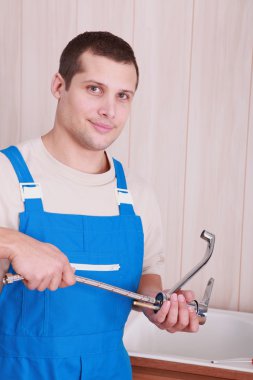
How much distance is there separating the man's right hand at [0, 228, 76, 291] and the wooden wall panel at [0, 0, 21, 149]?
3.47 feet

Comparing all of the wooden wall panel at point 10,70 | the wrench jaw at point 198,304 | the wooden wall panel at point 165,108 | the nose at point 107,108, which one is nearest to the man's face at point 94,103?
the nose at point 107,108

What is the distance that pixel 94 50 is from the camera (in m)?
1.19

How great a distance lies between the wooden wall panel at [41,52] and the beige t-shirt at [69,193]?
0.67m

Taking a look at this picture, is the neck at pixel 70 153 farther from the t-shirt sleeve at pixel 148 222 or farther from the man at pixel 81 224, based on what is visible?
the t-shirt sleeve at pixel 148 222

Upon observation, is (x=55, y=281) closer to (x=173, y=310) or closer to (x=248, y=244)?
(x=173, y=310)

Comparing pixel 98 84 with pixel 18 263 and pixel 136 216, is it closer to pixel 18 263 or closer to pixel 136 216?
pixel 136 216

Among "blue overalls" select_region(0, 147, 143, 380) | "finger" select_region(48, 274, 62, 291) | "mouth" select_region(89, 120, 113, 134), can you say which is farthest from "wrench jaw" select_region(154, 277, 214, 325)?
"mouth" select_region(89, 120, 113, 134)

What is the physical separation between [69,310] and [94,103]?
42cm

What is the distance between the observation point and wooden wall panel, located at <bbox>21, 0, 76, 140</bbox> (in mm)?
1843

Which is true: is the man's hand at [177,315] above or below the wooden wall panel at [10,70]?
below

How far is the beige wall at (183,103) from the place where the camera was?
1.75 metres

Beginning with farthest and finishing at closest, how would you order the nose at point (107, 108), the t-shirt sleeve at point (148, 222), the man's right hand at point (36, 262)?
1. the t-shirt sleeve at point (148, 222)
2. the nose at point (107, 108)
3. the man's right hand at point (36, 262)

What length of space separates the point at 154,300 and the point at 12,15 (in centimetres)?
121

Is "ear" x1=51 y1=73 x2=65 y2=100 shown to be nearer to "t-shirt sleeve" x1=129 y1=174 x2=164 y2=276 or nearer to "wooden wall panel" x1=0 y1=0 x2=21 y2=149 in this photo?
"t-shirt sleeve" x1=129 y1=174 x2=164 y2=276
